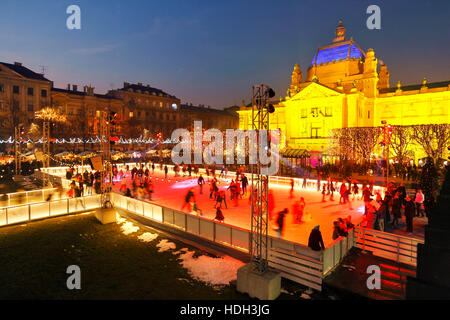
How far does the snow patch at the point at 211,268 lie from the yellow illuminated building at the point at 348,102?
1589 inches

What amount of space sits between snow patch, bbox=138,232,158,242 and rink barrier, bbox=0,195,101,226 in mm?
6225

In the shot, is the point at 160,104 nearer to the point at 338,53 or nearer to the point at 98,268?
the point at 338,53

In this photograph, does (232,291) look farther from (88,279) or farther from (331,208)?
(331,208)

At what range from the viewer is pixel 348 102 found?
50.4 meters

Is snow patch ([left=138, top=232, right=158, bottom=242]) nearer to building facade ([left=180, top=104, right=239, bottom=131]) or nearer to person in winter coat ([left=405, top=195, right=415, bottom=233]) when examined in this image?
person in winter coat ([left=405, top=195, right=415, bottom=233])

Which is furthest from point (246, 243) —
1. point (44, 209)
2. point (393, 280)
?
point (44, 209)

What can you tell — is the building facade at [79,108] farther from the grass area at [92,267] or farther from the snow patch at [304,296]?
the snow patch at [304,296]

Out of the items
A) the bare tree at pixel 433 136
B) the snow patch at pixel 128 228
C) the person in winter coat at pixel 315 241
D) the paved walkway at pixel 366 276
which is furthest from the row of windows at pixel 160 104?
the paved walkway at pixel 366 276

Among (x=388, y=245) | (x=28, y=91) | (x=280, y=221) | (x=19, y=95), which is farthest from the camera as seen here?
(x=28, y=91)

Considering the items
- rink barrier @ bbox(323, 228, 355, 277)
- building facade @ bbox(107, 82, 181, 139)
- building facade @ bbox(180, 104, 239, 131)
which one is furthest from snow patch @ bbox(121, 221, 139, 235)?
building facade @ bbox(180, 104, 239, 131)

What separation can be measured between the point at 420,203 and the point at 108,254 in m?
14.9

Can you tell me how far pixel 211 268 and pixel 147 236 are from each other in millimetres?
4279

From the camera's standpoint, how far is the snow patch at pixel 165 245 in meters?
10.3

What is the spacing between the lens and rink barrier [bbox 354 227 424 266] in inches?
322
